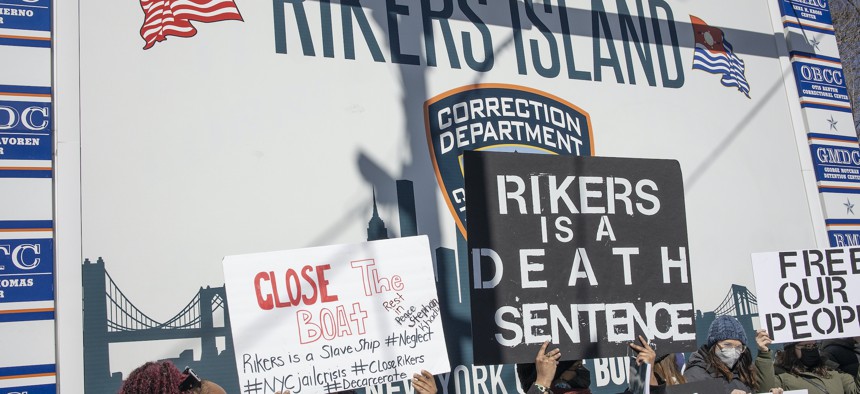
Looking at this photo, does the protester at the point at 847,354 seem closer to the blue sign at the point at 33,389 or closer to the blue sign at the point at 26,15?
the blue sign at the point at 33,389

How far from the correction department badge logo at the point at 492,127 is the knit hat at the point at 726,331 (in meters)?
1.70

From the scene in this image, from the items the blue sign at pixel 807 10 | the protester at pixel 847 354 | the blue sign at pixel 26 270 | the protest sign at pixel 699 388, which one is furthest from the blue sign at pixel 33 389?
the blue sign at pixel 807 10

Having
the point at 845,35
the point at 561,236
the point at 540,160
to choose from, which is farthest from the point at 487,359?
the point at 845,35

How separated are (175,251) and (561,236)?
2284mm

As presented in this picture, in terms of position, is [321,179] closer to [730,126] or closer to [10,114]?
[10,114]

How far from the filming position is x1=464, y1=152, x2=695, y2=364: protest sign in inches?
148

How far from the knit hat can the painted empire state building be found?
6.49 feet

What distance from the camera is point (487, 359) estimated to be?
369 cm

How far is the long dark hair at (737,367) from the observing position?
192 inches

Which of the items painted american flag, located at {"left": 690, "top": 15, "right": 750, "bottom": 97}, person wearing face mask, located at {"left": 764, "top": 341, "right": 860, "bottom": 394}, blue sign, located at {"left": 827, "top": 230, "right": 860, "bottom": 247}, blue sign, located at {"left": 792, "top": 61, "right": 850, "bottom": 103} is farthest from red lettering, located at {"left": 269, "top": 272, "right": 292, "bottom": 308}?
blue sign, located at {"left": 792, "top": 61, "right": 850, "bottom": 103}

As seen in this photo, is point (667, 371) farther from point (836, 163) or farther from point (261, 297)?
point (836, 163)

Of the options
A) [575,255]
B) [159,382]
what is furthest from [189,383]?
[575,255]

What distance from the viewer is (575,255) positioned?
156 inches

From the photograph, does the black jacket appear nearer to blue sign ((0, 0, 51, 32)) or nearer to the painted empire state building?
the painted empire state building
